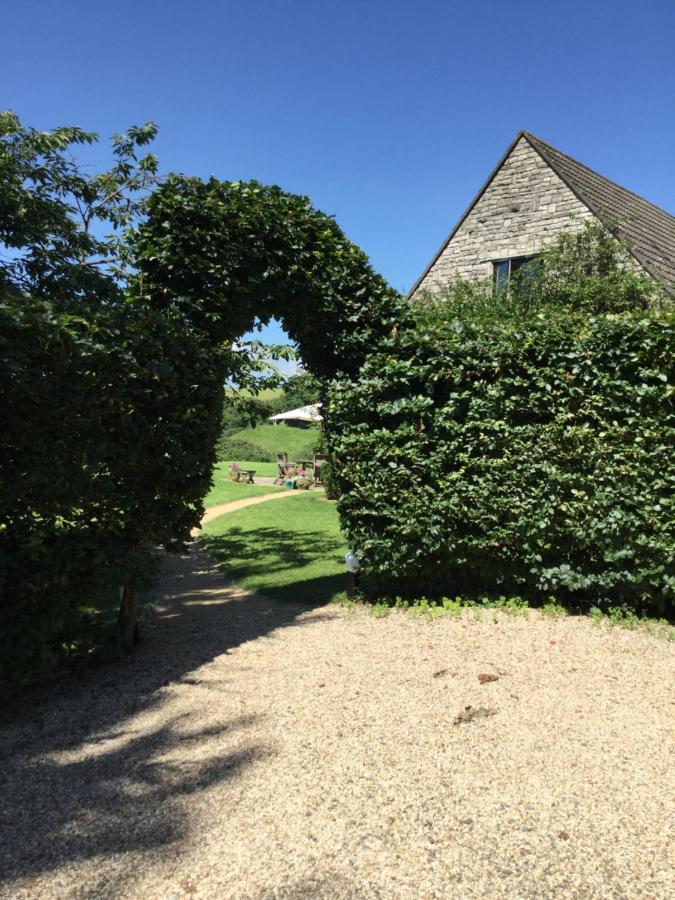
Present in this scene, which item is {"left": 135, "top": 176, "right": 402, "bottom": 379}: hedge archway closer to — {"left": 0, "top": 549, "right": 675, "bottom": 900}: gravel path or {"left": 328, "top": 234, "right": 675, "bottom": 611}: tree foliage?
{"left": 328, "top": 234, "right": 675, "bottom": 611}: tree foliage

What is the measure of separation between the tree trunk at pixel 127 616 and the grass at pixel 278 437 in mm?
36645

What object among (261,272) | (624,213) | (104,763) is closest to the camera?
(104,763)

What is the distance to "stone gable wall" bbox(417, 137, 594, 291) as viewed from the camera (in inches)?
556

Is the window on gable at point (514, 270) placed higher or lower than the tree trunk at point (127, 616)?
higher

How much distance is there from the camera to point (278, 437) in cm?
4628

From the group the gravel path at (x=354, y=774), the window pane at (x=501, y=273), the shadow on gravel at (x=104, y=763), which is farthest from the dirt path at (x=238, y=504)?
the gravel path at (x=354, y=774)

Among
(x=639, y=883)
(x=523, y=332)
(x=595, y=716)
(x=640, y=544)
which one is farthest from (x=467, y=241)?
(x=639, y=883)

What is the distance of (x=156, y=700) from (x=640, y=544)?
4.51 m

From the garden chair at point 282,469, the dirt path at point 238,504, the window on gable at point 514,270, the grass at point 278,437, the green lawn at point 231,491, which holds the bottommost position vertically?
the dirt path at point 238,504

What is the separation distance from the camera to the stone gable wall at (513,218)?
14.1 metres

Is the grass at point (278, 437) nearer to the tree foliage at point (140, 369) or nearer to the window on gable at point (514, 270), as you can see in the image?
the window on gable at point (514, 270)

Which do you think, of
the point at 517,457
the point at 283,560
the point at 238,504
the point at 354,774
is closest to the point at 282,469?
the point at 238,504

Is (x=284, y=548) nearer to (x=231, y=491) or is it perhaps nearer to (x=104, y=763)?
(x=104, y=763)

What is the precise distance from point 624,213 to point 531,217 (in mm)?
2206
